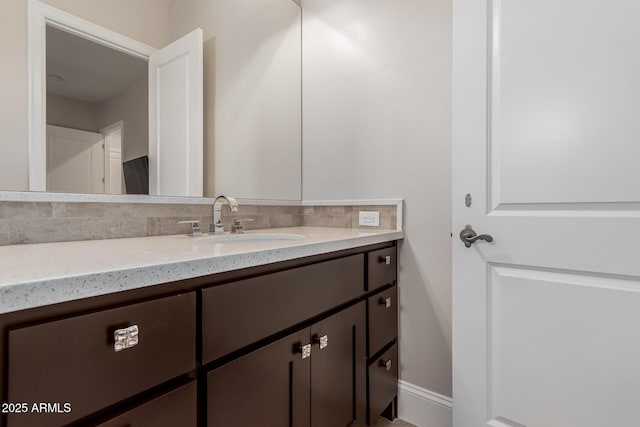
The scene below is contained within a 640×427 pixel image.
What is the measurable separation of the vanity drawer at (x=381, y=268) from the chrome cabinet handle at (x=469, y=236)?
0.34 metres

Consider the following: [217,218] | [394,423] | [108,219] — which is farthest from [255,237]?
[394,423]

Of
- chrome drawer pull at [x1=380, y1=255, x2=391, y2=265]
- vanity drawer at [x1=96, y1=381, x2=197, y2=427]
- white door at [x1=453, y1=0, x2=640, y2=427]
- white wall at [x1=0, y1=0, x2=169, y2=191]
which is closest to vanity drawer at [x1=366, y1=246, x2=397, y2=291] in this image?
chrome drawer pull at [x1=380, y1=255, x2=391, y2=265]

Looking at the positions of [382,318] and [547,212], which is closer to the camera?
[547,212]

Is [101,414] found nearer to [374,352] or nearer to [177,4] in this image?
[374,352]

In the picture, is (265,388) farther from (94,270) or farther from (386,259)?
(386,259)

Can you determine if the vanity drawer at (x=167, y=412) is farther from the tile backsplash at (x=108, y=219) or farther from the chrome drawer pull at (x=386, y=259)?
the chrome drawer pull at (x=386, y=259)

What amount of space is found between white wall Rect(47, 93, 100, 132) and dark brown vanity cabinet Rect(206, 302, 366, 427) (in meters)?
0.95

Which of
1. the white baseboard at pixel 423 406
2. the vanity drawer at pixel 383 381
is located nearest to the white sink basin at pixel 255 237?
Answer: the vanity drawer at pixel 383 381

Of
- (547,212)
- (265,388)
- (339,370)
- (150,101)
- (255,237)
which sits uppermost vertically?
(150,101)

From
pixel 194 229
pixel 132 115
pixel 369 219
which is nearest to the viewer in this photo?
pixel 132 115

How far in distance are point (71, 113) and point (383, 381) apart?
1603 mm

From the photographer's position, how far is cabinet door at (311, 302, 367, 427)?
3.27 ft

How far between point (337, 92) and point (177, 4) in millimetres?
874

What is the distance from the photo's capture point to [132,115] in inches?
46.7
